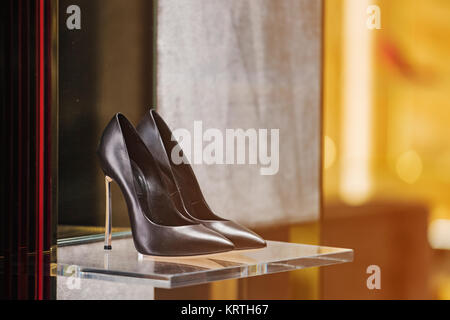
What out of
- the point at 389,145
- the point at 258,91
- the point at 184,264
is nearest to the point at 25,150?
the point at 184,264

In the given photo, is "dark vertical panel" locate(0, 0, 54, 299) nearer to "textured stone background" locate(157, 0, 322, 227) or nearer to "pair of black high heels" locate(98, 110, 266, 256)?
"pair of black high heels" locate(98, 110, 266, 256)

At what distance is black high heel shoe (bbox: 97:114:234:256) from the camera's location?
45.3 inches

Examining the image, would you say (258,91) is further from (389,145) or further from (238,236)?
(238,236)

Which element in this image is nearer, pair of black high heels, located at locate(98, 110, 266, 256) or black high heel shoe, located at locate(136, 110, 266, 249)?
pair of black high heels, located at locate(98, 110, 266, 256)

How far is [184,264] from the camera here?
1.10 m

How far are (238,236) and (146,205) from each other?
0.19 m

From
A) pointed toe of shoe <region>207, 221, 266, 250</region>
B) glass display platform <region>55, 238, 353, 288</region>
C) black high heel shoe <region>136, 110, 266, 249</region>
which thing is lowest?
glass display platform <region>55, 238, 353, 288</region>

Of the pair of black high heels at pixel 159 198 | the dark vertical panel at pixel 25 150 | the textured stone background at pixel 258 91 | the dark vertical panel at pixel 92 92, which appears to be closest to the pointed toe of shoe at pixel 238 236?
the pair of black high heels at pixel 159 198

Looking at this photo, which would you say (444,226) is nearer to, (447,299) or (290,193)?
(447,299)

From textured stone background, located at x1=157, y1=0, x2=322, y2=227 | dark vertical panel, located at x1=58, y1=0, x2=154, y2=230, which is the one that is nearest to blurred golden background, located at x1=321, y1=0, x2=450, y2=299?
textured stone background, located at x1=157, y1=0, x2=322, y2=227

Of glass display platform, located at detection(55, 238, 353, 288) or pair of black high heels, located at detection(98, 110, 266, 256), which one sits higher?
pair of black high heels, located at detection(98, 110, 266, 256)

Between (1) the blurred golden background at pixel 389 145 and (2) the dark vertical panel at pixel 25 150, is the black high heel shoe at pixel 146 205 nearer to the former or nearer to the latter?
(2) the dark vertical panel at pixel 25 150

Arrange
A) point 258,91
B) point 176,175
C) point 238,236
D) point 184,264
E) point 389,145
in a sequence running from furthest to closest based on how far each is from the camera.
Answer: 1. point 258,91
2. point 389,145
3. point 176,175
4. point 238,236
5. point 184,264

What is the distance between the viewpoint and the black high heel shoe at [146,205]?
1.15 metres
